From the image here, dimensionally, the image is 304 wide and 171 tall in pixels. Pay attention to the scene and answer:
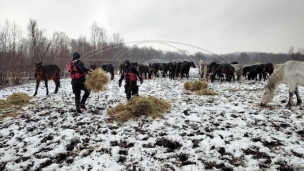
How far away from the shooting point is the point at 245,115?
19.4 feet

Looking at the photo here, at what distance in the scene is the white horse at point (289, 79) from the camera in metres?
6.73

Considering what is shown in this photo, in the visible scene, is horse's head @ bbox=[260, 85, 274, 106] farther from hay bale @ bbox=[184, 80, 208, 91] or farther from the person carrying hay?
the person carrying hay

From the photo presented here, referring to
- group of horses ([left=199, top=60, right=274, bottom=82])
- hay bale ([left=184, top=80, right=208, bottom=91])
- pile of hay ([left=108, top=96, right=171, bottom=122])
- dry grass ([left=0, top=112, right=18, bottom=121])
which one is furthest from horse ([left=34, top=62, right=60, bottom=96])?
group of horses ([left=199, top=60, right=274, bottom=82])

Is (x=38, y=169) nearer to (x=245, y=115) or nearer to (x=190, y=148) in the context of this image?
(x=190, y=148)

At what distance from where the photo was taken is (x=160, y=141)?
4.30 metres

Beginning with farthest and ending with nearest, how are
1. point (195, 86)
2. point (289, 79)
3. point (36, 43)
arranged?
point (36, 43) < point (195, 86) < point (289, 79)

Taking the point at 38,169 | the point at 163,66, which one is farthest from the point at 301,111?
the point at 163,66

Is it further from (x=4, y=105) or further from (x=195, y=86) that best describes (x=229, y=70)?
(x=4, y=105)

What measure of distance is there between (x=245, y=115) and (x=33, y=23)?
995 inches

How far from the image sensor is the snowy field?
3449 millimetres

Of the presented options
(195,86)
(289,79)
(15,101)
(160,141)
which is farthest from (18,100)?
(289,79)

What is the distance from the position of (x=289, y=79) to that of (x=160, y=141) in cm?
558

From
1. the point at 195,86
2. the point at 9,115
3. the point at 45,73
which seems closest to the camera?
the point at 9,115

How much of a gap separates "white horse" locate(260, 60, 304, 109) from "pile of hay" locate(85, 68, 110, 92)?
230 inches
